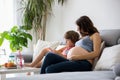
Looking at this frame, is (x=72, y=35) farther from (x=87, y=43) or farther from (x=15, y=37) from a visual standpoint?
(x=15, y=37)

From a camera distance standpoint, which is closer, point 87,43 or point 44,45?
point 87,43

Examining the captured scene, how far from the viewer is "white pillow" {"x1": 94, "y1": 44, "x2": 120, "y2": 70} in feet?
8.46

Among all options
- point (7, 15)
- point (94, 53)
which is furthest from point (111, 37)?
point (7, 15)

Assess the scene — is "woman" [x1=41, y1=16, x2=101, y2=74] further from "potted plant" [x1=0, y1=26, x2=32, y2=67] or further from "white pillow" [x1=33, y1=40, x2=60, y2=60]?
"potted plant" [x1=0, y1=26, x2=32, y2=67]

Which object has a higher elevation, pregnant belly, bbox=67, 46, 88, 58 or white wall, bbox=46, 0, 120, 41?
white wall, bbox=46, 0, 120, 41

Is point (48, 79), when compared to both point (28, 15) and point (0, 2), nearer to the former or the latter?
point (28, 15)

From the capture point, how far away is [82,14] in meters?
4.04

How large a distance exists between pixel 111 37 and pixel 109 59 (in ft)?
1.09

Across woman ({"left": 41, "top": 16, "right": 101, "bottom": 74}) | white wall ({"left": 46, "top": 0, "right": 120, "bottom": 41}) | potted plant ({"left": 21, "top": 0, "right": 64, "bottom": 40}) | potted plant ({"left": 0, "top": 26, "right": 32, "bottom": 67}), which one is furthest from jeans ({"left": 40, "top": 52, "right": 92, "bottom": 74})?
potted plant ({"left": 21, "top": 0, "right": 64, "bottom": 40})

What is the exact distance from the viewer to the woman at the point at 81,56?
2.72 m

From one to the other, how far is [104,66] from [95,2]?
1.40 m

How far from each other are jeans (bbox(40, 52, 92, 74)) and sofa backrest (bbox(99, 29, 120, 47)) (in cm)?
32

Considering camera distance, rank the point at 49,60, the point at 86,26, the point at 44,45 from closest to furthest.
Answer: the point at 49,60 → the point at 86,26 → the point at 44,45

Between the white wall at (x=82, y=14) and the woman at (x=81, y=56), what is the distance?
1.79ft
